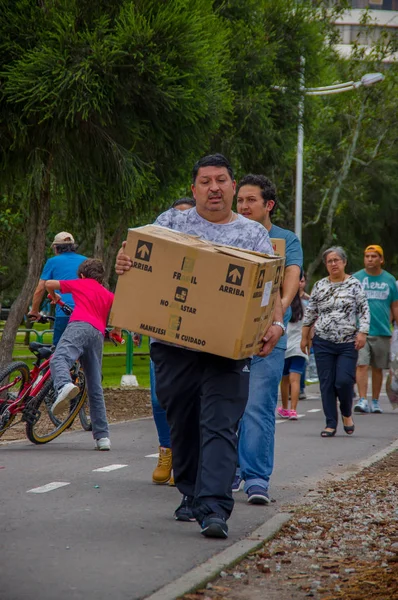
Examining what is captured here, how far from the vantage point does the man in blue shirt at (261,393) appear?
7406 mm

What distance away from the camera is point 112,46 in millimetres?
13359

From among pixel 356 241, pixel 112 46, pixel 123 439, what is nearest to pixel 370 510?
pixel 123 439

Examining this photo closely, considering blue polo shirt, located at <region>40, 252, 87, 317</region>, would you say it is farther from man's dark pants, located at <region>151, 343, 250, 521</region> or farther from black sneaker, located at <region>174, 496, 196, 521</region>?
man's dark pants, located at <region>151, 343, 250, 521</region>

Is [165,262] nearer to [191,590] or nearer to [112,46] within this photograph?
[191,590]

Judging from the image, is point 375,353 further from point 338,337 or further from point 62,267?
point 62,267

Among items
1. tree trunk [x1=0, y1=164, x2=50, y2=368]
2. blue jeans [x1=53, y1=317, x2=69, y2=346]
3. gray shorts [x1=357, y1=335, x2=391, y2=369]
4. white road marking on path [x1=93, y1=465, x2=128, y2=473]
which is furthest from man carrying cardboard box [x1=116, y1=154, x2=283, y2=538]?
gray shorts [x1=357, y1=335, x2=391, y2=369]

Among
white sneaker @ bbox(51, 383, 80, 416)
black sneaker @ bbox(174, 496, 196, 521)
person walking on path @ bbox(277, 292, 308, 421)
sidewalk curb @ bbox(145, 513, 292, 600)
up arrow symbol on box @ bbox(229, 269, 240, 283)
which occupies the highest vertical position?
up arrow symbol on box @ bbox(229, 269, 240, 283)

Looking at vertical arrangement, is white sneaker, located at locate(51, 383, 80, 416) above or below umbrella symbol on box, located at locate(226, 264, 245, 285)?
below

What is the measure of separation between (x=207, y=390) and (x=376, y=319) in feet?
32.8

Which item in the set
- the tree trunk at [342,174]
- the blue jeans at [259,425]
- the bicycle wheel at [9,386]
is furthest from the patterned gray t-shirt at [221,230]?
the tree trunk at [342,174]

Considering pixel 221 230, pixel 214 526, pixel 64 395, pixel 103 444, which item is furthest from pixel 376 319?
pixel 214 526

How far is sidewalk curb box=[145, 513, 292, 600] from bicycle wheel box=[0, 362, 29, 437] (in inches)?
155

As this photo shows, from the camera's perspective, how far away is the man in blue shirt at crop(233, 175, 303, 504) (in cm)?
741

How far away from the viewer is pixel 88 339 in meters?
10.4
